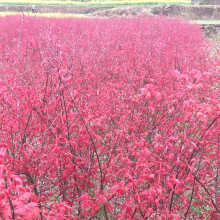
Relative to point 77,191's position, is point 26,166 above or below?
above

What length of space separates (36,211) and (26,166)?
0.79m

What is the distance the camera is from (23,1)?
78.7ft

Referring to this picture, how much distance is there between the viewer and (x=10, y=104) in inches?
111

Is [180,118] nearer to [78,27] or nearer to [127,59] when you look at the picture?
[127,59]

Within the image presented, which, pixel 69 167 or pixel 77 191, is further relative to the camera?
pixel 77 191

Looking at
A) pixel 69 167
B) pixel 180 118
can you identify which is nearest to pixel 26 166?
pixel 69 167

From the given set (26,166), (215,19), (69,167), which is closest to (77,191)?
(69,167)

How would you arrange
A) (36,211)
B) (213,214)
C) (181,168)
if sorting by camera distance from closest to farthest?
(36,211)
(181,168)
(213,214)

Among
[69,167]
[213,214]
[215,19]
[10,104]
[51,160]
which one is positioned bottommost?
[213,214]

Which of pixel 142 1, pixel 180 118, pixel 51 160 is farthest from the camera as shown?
pixel 142 1

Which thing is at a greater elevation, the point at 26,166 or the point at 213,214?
the point at 26,166

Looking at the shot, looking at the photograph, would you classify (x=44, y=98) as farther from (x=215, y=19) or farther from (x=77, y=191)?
(x=215, y=19)

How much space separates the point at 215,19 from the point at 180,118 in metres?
21.2

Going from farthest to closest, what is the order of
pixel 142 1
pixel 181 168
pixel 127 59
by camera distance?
pixel 142 1
pixel 127 59
pixel 181 168
